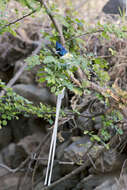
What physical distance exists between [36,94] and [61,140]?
1097mm

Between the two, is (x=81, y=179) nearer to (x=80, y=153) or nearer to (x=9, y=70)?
(x=80, y=153)

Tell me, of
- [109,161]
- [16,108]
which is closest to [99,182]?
[109,161]

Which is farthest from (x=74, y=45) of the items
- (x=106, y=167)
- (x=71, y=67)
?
(x=106, y=167)

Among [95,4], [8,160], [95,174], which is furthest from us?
[95,4]

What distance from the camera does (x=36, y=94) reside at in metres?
2.85

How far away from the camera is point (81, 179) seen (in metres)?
2.12

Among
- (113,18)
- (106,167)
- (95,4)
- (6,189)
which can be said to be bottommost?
(6,189)

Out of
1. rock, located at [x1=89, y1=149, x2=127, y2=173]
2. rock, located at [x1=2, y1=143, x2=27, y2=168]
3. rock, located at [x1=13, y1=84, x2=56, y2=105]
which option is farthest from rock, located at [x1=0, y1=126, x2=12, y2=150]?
rock, located at [x1=89, y1=149, x2=127, y2=173]

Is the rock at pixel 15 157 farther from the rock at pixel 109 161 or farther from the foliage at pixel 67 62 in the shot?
the foliage at pixel 67 62

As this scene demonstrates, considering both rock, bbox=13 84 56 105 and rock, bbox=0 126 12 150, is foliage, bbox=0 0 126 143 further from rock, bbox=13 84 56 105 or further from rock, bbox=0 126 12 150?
rock, bbox=0 126 12 150

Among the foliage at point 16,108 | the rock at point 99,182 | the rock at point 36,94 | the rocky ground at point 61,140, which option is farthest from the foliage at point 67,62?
the rock at point 36,94

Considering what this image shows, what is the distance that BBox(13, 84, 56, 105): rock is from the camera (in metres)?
2.84

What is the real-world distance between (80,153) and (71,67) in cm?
133

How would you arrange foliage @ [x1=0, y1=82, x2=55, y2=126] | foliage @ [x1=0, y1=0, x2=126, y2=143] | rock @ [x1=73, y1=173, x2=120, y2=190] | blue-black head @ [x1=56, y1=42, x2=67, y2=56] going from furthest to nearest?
rock @ [x1=73, y1=173, x2=120, y2=190], foliage @ [x1=0, y1=82, x2=55, y2=126], blue-black head @ [x1=56, y1=42, x2=67, y2=56], foliage @ [x1=0, y1=0, x2=126, y2=143]
